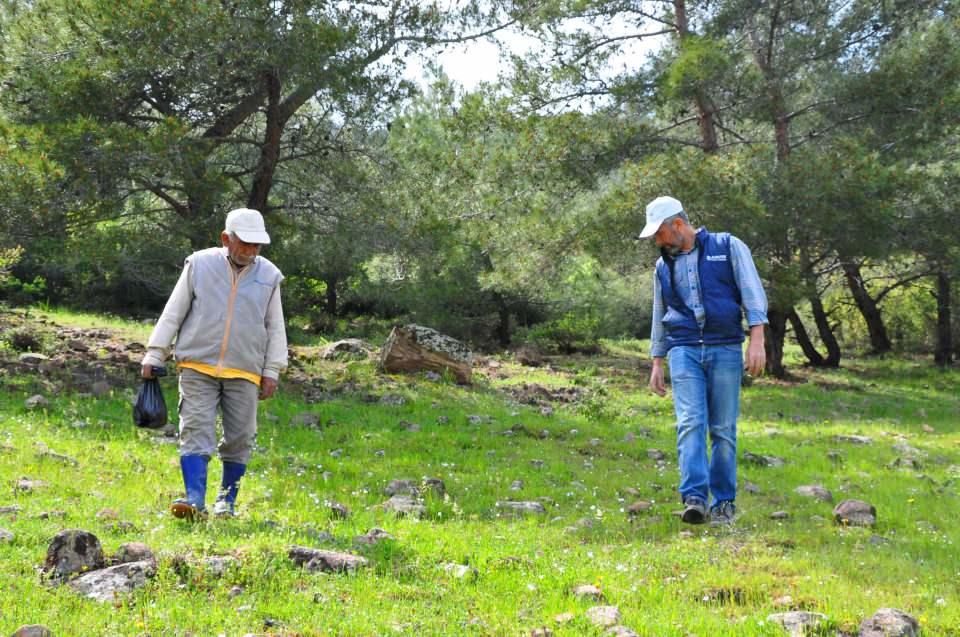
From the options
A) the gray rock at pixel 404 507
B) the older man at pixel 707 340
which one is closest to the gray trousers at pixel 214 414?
the gray rock at pixel 404 507

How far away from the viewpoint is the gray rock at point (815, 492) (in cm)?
785

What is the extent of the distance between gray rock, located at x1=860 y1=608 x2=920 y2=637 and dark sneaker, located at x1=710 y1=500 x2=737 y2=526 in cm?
235

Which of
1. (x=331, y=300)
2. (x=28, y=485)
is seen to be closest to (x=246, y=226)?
(x=28, y=485)

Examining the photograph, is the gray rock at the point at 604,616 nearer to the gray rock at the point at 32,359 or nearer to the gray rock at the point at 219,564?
the gray rock at the point at 219,564

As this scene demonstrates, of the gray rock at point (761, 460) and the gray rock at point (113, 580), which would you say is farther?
the gray rock at point (761, 460)

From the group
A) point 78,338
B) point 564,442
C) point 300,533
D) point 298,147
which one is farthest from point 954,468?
point 78,338

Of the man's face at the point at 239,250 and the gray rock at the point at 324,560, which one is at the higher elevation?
the man's face at the point at 239,250

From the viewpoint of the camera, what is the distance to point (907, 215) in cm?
1809

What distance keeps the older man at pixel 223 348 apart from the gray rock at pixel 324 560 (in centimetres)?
126

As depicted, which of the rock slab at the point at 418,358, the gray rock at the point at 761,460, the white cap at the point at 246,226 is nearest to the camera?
the white cap at the point at 246,226

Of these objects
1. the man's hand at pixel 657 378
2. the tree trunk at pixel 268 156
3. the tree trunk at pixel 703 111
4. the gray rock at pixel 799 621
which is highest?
Answer: the tree trunk at pixel 703 111

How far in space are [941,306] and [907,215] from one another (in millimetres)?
7656

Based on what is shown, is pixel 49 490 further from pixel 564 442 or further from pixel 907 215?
pixel 907 215

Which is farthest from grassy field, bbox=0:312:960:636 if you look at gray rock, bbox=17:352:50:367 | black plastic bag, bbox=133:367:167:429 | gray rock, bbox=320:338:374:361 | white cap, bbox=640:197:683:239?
gray rock, bbox=320:338:374:361
